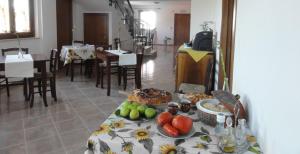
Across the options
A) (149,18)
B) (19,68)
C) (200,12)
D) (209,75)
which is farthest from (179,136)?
(149,18)

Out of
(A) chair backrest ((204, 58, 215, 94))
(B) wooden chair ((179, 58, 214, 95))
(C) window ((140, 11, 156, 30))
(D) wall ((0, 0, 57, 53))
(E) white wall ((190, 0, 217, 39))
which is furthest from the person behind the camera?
(C) window ((140, 11, 156, 30))

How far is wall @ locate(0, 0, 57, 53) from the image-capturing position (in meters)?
6.72

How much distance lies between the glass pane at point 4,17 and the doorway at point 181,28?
34.9 ft

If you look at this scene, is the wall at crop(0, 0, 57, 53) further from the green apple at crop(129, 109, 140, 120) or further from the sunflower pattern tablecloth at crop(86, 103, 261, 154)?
the sunflower pattern tablecloth at crop(86, 103, 261, 154)

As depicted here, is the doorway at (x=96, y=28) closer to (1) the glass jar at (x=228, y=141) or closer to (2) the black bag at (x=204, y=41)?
(2) the black bag at (x=204, y=41)

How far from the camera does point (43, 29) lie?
6.95 meters

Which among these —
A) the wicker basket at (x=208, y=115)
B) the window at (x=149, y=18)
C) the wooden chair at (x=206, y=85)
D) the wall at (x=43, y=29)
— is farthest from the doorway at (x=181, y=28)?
the wicker basket at (x=208, y=115)

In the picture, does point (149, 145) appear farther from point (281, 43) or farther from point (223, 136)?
point (281, 43)

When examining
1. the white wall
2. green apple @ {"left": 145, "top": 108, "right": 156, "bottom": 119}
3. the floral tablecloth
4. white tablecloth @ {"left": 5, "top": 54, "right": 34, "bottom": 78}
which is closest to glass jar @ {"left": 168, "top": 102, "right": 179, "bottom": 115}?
green apple @ {"left": 145, "top": 108, "right": 156, "bottom": 119}

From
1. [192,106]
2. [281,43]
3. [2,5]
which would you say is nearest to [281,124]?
[281,43]

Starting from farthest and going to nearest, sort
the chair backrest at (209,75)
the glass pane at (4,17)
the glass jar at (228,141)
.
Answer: the glass pane at (4,17)
the chair backrest at (209,75)
the glass jar at (228,141)

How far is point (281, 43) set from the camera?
1304mm

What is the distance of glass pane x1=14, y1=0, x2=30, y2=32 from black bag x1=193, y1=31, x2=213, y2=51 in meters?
4.25

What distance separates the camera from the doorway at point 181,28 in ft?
50.7
